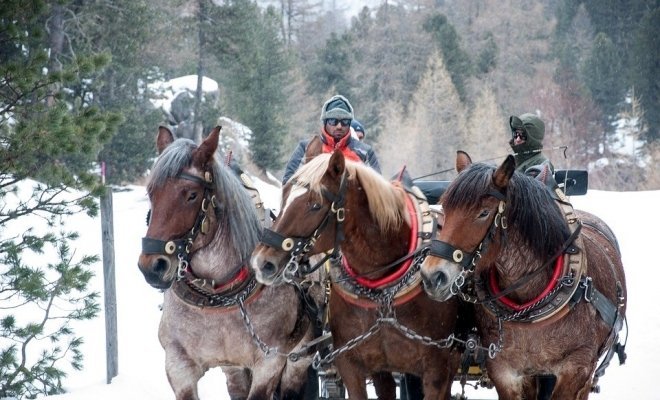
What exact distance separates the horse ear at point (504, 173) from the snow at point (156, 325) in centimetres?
476

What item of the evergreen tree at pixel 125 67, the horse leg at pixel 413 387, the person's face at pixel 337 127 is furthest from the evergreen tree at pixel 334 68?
the horse leg at pixel 413 387

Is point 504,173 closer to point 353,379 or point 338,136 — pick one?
point 353,379

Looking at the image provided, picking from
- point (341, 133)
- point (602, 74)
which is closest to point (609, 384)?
point (341, 133)

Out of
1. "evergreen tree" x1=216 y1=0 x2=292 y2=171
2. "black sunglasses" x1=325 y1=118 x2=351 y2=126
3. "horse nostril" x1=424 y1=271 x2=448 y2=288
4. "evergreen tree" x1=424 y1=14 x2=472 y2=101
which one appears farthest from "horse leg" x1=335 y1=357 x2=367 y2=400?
"evergreen tree" x1=424 y1=14 x2=472 y2=101

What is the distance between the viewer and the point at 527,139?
20.2ft

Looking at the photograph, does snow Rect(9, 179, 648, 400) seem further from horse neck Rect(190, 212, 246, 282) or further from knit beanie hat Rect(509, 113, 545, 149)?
knit beanie hat Rect(509, 113, 545, 149)

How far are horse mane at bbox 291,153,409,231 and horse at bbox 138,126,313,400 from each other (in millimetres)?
575

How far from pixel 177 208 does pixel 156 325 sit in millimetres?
8889

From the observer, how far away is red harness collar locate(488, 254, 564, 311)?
15.4 feet

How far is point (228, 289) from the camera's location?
5086 mm

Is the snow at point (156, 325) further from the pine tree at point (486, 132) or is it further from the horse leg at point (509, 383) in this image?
the pine tree at point (486, 132)

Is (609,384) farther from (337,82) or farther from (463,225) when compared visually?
(337,82)

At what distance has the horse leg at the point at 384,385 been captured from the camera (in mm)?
5418

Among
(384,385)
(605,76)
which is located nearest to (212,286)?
A: (384,385)
